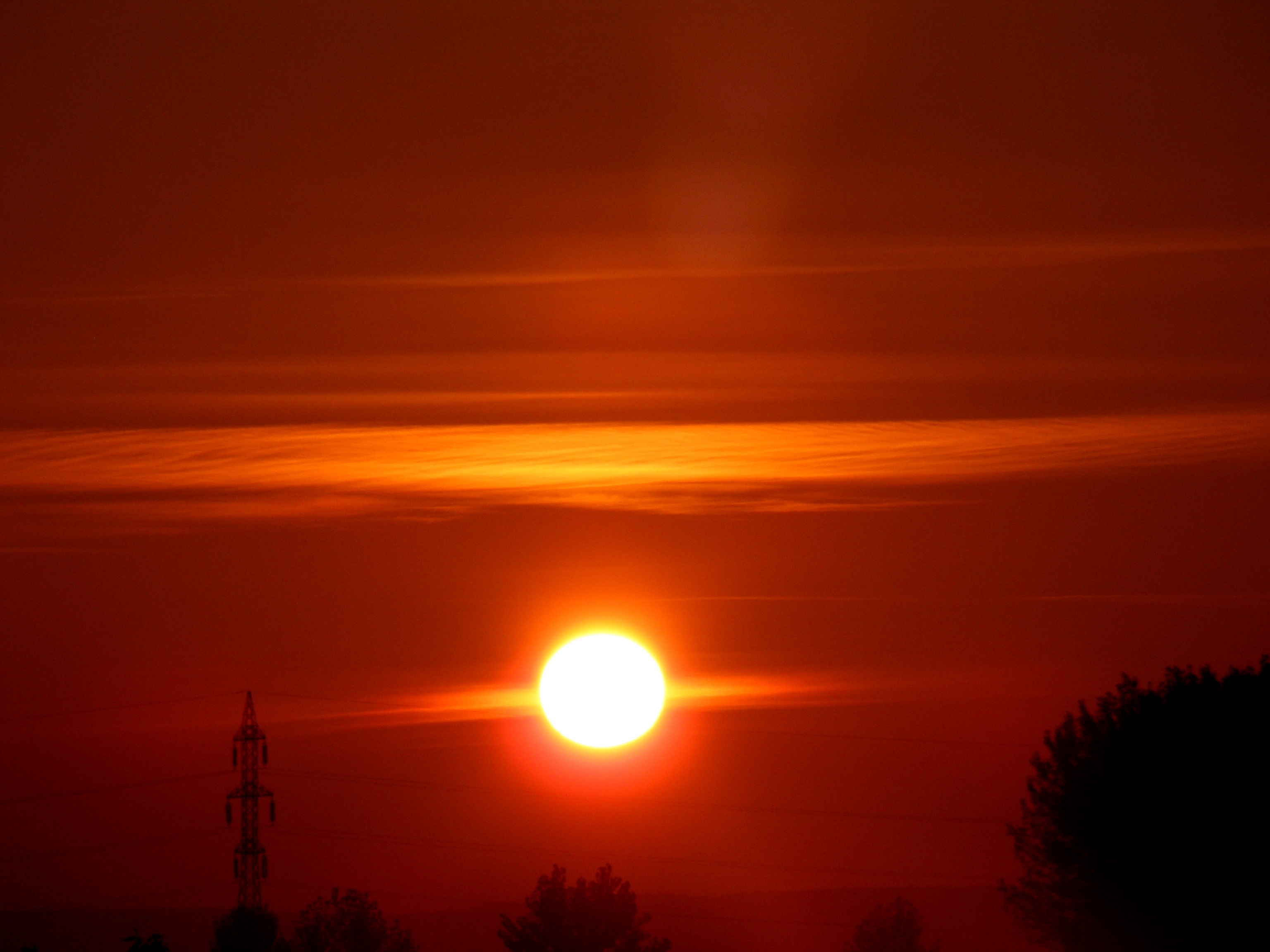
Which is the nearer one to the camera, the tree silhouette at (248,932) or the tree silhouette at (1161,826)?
the tree silhouette at (1161,826)

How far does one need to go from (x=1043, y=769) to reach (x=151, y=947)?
95.6 feet

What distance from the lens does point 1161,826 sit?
133 feet

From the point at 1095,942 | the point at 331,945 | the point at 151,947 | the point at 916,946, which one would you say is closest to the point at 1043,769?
the point at 1095,942

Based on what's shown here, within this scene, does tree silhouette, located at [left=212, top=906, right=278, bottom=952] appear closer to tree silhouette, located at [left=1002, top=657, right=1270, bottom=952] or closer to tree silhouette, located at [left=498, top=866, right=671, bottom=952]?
tree silhouette, located at [left=498, top=866, right=671, bottom=952]

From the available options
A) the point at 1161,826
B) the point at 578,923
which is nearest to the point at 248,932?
the point at 578,923

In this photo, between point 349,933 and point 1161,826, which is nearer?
point 1161,826

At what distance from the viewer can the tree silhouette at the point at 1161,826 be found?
39250mm

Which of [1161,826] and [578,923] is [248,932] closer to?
[578,923]

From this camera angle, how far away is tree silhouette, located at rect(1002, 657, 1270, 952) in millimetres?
39250

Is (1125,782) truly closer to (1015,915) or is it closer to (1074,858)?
(1074,858)

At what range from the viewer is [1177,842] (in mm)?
40000

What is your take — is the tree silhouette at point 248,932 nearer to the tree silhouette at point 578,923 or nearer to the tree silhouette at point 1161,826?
the tree silhouette at point 578,923

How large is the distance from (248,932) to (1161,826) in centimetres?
4495

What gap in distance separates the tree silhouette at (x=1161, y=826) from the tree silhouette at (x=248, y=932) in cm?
3896
